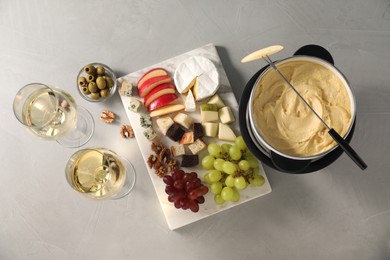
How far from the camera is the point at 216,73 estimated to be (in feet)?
3.53

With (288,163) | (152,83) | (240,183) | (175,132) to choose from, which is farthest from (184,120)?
(288,163)

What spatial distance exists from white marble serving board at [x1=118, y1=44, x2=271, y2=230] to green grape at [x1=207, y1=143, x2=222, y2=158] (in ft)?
0.16

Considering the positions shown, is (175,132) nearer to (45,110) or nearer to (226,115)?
(226,115)

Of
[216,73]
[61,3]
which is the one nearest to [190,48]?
[216,73]

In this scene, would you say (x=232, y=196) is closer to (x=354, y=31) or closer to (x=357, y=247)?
(x=357, y=247)

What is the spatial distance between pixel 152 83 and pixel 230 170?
0.35 meters

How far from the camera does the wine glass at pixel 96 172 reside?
99cm

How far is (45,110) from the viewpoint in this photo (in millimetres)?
1036

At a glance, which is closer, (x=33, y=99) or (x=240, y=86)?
(x=33, y=99)

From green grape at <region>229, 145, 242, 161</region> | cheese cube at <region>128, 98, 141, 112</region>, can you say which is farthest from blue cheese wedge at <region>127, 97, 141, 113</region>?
green grape at <region>229, 145, 242, 161</region>

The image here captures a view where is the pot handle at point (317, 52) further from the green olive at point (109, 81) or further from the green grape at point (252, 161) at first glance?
the green olive at point (109, 81)

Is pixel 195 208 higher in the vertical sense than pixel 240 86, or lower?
lower

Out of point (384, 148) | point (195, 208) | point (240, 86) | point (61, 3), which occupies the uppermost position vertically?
point (61, 3)

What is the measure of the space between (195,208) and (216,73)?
40 centimetres
